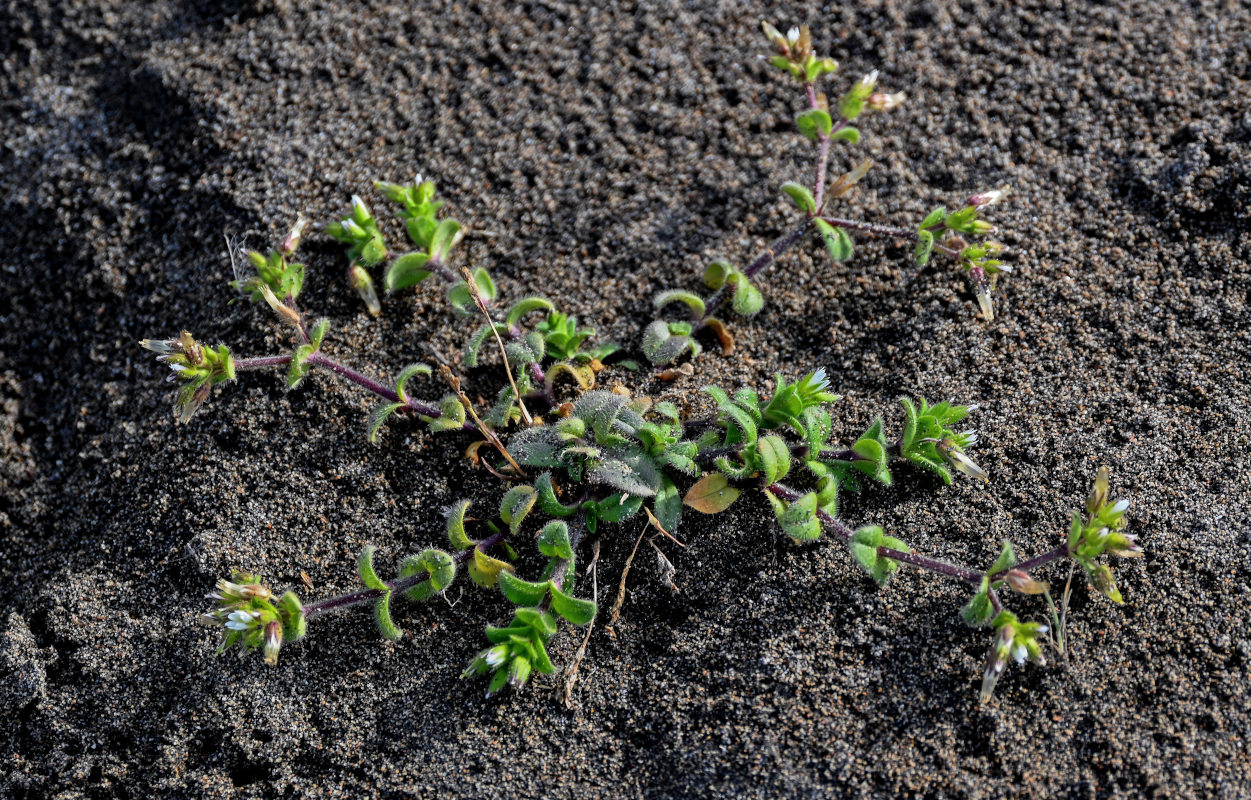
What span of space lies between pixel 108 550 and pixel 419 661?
1.01m

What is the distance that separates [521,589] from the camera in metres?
2.37

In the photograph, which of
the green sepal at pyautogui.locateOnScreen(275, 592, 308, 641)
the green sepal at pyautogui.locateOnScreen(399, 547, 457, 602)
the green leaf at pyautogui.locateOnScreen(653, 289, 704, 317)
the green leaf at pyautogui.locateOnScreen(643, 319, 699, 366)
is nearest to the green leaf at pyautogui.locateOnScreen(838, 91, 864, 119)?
the green leaf at pyautogui.locateOnScreen(653, 289, 704, 317)

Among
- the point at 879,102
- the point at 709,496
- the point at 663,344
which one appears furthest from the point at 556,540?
the point at 879,102

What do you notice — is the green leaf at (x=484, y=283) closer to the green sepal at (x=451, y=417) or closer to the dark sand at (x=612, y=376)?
the dark sand at (x=612, y=376)

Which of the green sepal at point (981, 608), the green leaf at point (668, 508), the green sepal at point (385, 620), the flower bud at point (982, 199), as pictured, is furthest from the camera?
the flower bud at point (982, 199)

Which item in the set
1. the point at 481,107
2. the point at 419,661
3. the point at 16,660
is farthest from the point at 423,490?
the point at 481,107

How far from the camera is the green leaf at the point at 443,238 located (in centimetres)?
296

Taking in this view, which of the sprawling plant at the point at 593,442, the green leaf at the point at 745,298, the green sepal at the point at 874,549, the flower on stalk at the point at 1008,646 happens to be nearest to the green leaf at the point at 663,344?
the sprawling plant at the point at 593,442

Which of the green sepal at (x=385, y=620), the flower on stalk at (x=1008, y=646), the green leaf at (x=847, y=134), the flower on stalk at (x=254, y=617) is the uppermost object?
the green leaf at (x=847, y=134)

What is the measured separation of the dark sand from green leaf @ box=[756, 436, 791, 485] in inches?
7.1

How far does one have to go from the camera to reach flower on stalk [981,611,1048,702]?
7.14 feet

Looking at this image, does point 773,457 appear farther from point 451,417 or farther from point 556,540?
point 451,417

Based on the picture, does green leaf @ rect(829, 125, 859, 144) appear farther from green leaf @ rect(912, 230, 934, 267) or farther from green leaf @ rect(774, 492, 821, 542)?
green leaf @ rect(774, 492, 821, 542)

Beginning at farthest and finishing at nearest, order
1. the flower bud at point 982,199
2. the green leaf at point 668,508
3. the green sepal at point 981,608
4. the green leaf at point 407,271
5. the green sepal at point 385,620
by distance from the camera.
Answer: the green leaf at point 407,271, the flower bud at point 982,199, the green leaf at point 668,508, the green sepal at point 385,620, the green sepal at point 981,608
